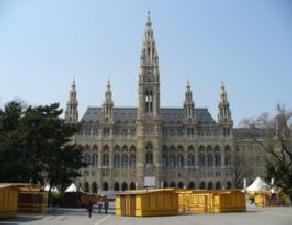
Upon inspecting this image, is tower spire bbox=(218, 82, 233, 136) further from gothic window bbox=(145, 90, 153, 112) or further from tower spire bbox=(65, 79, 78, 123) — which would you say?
tower spire bbox=(65, 79, 78, 123)

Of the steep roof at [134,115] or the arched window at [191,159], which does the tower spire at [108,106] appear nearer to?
the steep roof at [134,115]

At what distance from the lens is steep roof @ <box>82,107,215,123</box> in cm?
10581

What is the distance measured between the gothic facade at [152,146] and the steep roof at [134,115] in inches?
63.0

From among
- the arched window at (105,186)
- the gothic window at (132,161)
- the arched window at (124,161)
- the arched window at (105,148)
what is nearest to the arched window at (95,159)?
the arched window at (105,148)

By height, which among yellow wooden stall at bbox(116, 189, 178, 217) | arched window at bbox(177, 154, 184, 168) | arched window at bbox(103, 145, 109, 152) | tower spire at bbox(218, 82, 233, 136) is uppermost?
tower spire at bbox(218, 82, 233, 136)

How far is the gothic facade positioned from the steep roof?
5.25 feet

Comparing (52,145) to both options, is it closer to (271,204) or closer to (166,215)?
(166,215)

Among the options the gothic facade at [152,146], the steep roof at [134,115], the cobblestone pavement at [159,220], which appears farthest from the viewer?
the steep roof at [134,115]

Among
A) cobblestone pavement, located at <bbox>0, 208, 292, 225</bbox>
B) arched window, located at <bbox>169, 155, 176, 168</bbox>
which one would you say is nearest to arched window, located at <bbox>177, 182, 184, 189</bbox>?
arched window, located at <bbox>169, 155, 176, 168</bbox>

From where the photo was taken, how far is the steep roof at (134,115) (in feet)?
347

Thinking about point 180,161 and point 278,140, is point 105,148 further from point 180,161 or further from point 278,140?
point 278,140

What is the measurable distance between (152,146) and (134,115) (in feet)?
34.0

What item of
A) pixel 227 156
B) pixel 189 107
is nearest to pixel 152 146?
pixel 189 107

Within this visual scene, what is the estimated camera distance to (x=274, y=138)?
188 ft
